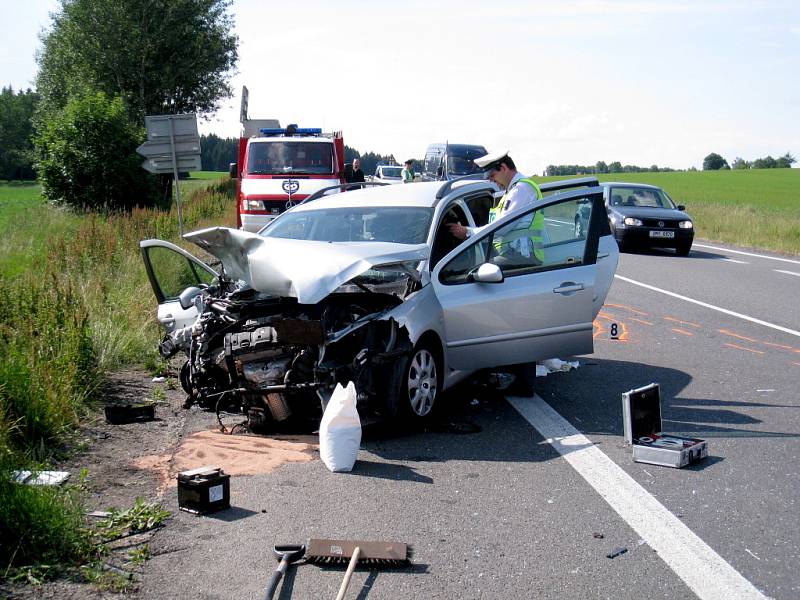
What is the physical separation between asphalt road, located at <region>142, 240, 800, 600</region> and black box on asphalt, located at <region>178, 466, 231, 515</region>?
78 millimetres

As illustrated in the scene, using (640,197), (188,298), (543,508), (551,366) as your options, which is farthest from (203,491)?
(640,197)

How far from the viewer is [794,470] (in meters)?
5.90

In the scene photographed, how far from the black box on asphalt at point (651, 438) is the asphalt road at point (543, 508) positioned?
82mm

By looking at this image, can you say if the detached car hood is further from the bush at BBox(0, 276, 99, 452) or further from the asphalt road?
the bush at BBox(0, 276, 99, 452)

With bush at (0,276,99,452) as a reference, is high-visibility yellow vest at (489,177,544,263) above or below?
above

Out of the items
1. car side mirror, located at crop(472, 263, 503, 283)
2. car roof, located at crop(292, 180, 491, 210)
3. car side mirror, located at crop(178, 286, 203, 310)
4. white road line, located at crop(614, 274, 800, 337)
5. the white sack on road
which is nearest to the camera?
the white sack on road

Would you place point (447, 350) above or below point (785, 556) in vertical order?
above

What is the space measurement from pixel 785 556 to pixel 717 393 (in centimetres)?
395

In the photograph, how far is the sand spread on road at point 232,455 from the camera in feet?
20.0

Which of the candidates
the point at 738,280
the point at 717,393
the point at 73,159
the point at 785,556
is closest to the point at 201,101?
the point at 73,159

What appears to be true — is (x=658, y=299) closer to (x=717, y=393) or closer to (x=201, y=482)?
(x=717, y=393)

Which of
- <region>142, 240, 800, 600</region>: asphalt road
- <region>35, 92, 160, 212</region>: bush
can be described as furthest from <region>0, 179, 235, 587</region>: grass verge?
<region>35, 92, 160, 212</region>: bush

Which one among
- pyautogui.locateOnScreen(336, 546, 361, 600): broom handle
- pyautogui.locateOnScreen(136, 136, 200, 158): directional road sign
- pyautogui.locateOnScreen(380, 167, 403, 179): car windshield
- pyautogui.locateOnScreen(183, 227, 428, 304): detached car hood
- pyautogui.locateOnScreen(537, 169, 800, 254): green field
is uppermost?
pyautogui.locateOnScreen(136, 136, 200, 158): directional road sign

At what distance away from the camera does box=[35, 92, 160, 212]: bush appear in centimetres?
3108
